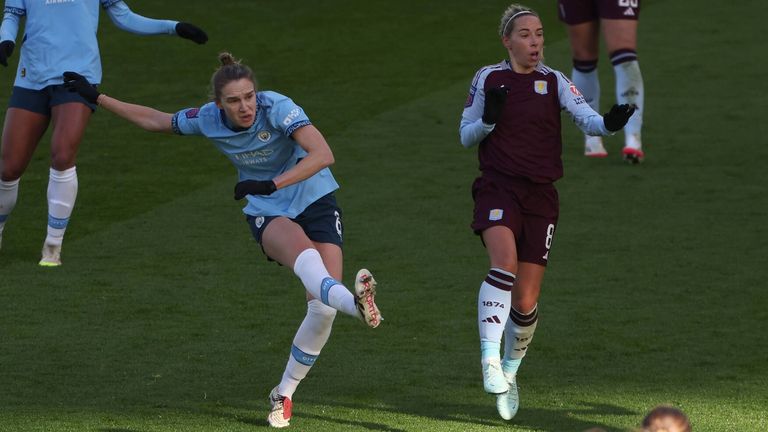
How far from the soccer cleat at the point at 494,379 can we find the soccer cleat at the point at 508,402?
5.2 inches

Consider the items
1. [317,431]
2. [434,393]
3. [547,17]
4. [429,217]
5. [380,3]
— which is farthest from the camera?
[380,3]

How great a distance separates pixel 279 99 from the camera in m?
6.71

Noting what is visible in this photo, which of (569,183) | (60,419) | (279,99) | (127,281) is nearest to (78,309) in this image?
(127,281)

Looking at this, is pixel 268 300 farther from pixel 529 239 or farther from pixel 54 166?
pixel 529 239

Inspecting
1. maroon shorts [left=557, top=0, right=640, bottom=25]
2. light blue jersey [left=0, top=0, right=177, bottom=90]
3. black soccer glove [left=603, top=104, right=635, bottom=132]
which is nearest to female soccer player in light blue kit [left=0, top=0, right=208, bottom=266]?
light blue jersey [left=0, top=0, right=177, bottom=90]

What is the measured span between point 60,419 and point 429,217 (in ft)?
15.7

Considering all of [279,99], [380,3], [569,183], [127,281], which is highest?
[279,99]

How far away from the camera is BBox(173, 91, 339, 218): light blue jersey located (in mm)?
6738

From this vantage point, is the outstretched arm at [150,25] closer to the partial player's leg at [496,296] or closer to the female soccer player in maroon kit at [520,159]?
the female soccer player in maroon kit at [520,159]

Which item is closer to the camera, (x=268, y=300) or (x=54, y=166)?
(x=268, y=300)

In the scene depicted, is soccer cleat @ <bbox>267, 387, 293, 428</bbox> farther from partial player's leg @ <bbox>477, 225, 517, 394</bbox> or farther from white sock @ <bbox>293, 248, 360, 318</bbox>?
partial player's leg @ <bbox>477, 225, 517, 394</bbox>

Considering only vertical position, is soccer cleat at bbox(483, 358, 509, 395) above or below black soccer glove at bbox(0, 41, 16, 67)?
below

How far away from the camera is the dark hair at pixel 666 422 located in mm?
4562

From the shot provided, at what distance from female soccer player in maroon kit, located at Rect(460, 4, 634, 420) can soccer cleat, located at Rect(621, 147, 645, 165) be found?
5.43 meters
